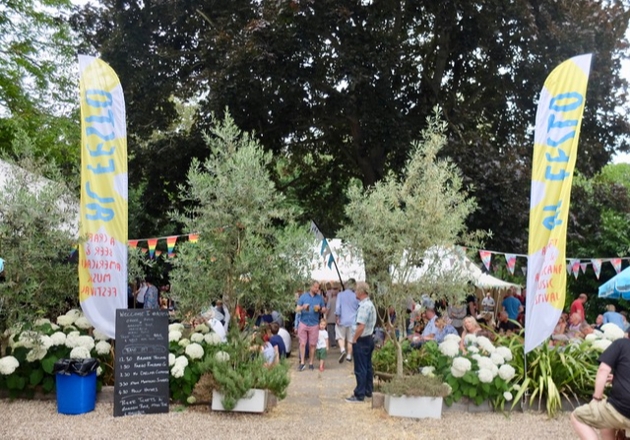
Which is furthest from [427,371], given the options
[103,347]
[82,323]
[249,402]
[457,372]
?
[82,323]

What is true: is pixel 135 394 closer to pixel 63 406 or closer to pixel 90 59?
pixel 63 406

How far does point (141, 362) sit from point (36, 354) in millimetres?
1473

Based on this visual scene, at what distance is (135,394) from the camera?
29.6 feet

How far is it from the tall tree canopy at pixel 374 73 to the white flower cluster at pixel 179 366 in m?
8.42

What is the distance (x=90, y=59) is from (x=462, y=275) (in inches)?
247

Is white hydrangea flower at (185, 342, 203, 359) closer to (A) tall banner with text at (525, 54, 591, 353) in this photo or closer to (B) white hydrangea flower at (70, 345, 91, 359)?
(B) white hydrangea flower at (70, 345, 91, 359)

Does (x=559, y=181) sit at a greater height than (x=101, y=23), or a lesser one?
lesser

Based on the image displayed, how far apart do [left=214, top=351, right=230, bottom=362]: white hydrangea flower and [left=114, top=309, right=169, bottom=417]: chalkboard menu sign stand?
66cm

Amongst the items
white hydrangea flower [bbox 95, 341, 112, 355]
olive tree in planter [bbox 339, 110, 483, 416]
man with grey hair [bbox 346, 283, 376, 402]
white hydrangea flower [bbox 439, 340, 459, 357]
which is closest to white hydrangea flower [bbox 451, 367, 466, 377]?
white hydrangea flower [bbox 439, 340, 459, 357]

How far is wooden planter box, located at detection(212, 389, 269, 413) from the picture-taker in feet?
29.9

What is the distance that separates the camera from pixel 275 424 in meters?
8.81

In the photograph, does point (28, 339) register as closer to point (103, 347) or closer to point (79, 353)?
point (79, 353)

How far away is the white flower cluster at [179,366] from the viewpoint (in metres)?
9.30

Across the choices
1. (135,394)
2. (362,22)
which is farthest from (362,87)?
(135,394)
